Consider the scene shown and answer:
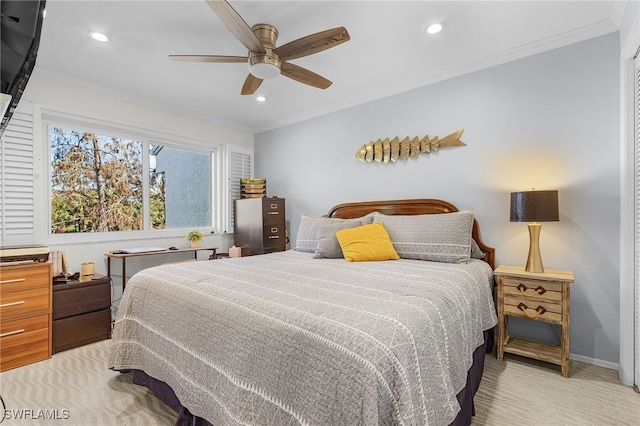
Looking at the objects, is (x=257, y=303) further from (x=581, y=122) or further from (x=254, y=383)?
(x=581, y=122)

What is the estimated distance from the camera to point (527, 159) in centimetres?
257

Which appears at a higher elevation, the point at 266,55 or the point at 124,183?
the point at 266,55

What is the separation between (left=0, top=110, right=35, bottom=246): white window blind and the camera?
8.61ft

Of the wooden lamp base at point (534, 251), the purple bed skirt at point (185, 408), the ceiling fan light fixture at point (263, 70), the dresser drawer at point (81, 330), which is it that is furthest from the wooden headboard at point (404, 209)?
the dresser drawer at point (81, 330)

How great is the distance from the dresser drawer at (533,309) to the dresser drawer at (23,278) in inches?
150

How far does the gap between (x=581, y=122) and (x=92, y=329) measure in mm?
4642

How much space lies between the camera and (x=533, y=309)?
7.37ft

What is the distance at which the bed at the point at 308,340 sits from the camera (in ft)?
3.16

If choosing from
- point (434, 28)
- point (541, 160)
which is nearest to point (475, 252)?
point (541, 160)

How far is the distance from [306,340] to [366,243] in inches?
64.8

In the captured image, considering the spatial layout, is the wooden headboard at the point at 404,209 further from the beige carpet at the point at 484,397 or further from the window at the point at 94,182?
the window at the point at 94,182

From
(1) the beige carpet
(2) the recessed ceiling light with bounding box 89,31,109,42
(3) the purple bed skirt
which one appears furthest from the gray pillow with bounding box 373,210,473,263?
(2) the recessed ceiling light with bounding box 89,31,109,42

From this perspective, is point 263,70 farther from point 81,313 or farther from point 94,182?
point 81,313

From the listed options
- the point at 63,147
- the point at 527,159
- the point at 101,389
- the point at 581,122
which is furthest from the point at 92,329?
the point at 581,122
